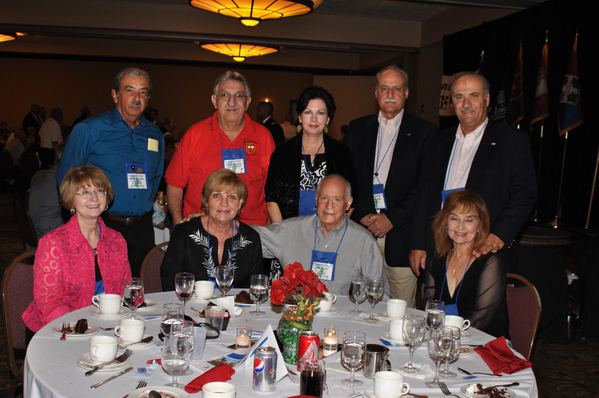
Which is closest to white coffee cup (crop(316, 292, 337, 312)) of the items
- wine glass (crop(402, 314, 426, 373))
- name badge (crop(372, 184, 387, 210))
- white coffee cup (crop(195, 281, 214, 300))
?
white coffee cup (crop(195, 281, 214, 300))

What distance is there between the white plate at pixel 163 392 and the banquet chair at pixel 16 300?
114 centimetres

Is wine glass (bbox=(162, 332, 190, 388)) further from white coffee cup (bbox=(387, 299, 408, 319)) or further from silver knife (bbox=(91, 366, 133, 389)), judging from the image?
white coffee cup (bbox=(387, 299, 408, 319))

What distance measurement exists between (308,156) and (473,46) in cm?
707

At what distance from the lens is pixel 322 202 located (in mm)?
2934

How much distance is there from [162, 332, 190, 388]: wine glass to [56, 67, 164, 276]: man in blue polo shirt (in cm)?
198

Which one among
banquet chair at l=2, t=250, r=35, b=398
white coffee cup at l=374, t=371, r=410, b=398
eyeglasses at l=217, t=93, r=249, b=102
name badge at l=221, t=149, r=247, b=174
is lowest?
banquet chair at l=2, t=250, r=35, b=398

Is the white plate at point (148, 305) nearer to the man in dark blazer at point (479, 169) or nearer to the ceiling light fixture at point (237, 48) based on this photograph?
the man in dark blazer at point (479, 169)

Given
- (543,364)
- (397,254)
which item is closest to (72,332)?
(397,254)

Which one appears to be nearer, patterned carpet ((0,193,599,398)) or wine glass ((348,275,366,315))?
wine glass ((348,275,366,315))

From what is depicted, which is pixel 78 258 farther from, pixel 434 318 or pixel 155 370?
pixel 434 318

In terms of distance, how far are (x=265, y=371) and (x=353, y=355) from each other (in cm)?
28

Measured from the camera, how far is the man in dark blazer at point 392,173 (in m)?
3.36

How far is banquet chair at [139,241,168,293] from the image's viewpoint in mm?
3010

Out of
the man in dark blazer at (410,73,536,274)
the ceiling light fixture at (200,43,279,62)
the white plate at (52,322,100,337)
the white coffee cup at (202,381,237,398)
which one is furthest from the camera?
the ceiling light fixture at (200,43,279,62)
